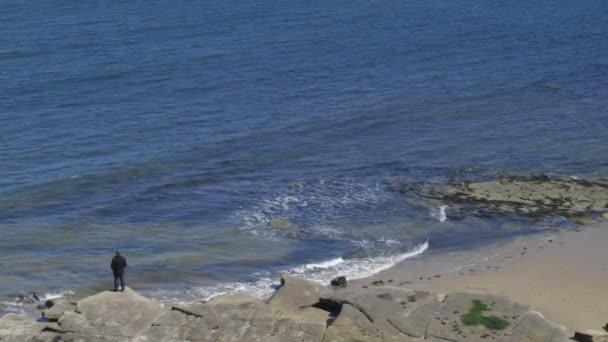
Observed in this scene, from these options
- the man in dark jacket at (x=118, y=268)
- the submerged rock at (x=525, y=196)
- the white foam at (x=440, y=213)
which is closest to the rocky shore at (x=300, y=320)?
the man in dark jacket at (x=118, y=268)

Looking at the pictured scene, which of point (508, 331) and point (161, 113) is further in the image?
point (161, 113)

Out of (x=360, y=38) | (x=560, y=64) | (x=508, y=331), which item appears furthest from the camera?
(x=360, y=38)

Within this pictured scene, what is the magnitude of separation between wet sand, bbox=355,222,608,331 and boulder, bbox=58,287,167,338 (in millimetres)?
8851

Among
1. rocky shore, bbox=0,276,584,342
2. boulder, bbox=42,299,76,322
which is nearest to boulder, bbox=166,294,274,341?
rocky shore, bbox=0,276,584,342

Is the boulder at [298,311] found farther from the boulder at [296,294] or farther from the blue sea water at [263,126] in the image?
the blue sea water at [263,126]

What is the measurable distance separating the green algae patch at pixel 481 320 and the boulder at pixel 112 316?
9.06 m

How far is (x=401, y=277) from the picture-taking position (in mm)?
39375

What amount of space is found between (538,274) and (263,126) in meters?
20.9

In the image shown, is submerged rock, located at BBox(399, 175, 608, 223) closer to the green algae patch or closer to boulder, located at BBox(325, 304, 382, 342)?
the green algae patch

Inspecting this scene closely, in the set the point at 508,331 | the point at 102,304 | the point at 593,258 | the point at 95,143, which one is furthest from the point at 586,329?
the point at 95,143

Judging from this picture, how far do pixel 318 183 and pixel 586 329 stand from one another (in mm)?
18394

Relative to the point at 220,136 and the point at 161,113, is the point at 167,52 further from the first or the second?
the point at 220,136

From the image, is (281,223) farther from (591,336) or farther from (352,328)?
(591,336)

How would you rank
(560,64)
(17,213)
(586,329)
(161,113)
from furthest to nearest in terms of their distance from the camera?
(560,64), (161,113), (17,213), (586,329)
